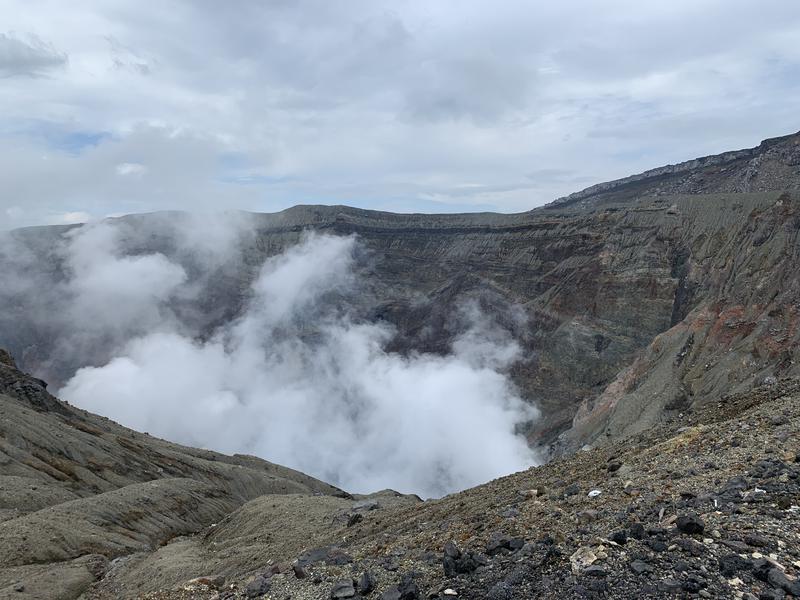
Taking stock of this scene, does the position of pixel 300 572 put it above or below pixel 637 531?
below

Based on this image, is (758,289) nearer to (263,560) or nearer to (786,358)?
(786,358)

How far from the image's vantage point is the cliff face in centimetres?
4697

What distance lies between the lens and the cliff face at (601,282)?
4697cm

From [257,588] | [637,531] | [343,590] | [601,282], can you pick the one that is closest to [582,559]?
[637,531]

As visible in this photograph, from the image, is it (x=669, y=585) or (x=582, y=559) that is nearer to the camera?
(x=669, y=585)

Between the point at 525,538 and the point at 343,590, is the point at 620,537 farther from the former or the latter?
the point at 343,590

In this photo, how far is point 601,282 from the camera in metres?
91.4

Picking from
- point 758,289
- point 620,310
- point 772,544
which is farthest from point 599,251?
point 772,544

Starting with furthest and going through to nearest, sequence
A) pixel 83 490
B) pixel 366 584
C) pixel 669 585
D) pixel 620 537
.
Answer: pixel 83 490
pixel 366 584
pixel 620 537
pixel 669 585

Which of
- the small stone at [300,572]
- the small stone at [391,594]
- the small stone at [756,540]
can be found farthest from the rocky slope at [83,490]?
the small stone at [756,540]

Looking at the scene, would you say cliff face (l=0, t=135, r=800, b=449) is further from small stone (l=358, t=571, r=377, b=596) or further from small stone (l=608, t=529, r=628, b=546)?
small stone (l=358, t=571, r=377, b=596)

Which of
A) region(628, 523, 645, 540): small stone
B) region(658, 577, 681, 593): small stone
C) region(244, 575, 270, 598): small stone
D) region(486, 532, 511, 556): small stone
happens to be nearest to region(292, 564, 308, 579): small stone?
region(244, 575, 270, 598): small stone

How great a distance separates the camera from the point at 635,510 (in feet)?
29.7

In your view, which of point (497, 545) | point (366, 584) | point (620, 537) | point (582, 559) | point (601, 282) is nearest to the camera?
point (582, 559)
